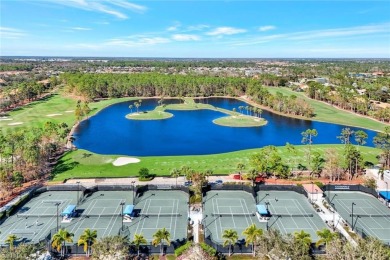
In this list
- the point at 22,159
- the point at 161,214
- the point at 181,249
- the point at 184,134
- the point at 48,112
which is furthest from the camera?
the point at 48,112

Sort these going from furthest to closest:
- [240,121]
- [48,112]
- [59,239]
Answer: [48,112] < [240,121] < [59,239]

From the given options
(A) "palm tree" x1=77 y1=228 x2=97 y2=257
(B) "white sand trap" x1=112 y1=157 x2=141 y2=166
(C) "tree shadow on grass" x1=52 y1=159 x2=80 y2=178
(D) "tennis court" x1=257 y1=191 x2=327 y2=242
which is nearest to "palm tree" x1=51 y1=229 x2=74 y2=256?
(A) "palm tree" x1=77 y1=228 x2=97 y2=257

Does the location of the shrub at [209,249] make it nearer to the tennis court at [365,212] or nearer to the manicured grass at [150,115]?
the tennis court at [365,212]

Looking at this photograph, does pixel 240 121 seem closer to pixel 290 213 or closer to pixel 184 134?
pixel 184 134

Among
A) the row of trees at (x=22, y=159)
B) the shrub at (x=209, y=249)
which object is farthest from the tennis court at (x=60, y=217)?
the shrub at (x=209, y=249)

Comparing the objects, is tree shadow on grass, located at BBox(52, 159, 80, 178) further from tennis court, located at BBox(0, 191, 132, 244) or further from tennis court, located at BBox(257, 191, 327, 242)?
tennis court, located at BBox(257, 191, 327, 242)

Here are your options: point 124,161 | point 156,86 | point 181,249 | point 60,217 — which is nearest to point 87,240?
point 181,249
